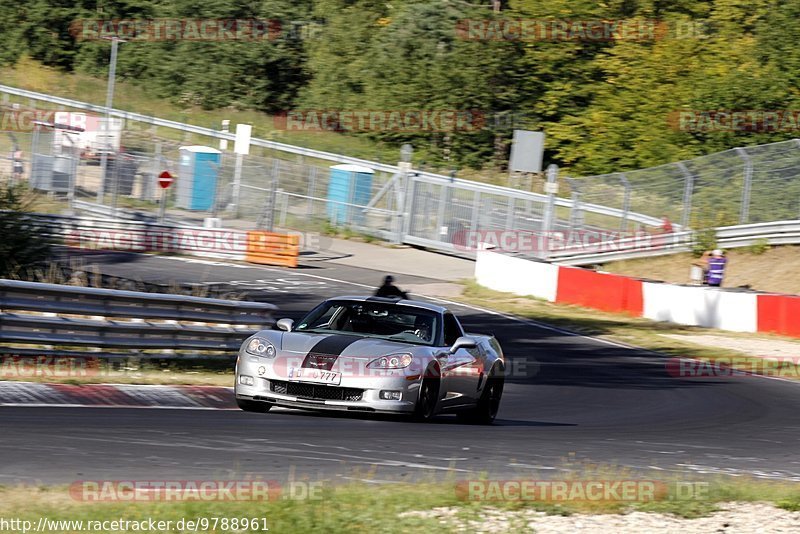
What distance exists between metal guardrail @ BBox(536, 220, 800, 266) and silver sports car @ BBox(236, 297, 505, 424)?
850 inches

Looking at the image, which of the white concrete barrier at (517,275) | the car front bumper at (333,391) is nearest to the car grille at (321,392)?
the car front bumper at (333,391)

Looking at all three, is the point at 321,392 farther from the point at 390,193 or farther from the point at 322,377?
the point at 390,193

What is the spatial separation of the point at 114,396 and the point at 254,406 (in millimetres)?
1358

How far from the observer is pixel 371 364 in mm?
10359

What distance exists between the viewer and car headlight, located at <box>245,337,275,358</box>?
10.5 m

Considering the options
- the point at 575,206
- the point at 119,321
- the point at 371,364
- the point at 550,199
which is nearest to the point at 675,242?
the point at 575,206

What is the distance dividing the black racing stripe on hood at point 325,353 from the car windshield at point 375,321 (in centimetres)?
57

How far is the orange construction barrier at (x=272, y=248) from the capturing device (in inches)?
1278

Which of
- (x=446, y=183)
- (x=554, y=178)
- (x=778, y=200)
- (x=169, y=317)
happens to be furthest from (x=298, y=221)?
(x=169, y=317)

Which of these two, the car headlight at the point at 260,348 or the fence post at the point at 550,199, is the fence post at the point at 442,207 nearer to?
the fence post at the point at 550,199

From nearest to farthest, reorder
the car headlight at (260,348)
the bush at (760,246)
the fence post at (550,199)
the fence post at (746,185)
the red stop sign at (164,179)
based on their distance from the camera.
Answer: the car headlight at (260,348) < the fence post at (746,185) < the bush at (760,246) < the red stop sign at (164,179) < the fence post at (550,199)

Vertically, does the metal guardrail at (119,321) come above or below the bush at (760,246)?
below

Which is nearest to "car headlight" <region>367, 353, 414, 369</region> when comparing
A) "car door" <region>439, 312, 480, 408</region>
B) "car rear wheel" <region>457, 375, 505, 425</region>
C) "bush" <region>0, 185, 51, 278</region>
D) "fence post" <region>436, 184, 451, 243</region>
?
"car door" <region>439, 312, 480, 408</region>

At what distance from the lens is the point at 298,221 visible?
3931 centimetres
